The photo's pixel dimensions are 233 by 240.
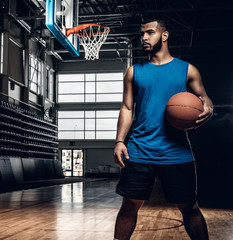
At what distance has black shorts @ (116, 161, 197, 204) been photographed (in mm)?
1996

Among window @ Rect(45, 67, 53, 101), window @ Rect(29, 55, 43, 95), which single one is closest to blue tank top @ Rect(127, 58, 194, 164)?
window @ Rect(29, 55, 43, 95)

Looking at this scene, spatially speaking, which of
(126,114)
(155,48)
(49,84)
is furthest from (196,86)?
(49,84)

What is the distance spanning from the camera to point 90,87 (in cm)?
2120

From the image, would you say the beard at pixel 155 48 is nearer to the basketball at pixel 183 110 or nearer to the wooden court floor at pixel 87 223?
the basketball at pixel 183 110

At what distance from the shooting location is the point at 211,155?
897cm

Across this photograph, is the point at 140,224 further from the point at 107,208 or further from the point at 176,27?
the point at 176,27

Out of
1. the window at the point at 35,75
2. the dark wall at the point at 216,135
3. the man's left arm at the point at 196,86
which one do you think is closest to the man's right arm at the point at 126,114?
the man's left arm at the point at 196,86

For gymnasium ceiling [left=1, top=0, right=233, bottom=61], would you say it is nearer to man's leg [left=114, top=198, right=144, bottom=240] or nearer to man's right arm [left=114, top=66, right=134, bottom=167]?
man's right arm [left=114, top=66, right=134, bottom=167]

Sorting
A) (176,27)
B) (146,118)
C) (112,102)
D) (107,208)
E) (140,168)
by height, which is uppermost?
(176,27)

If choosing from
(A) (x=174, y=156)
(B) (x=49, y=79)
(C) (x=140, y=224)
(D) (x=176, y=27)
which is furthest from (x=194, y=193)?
(B) (x=49, y=79)

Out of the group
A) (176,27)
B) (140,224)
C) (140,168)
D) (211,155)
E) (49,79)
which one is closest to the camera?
(140,168)

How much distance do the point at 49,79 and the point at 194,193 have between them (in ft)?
60.8

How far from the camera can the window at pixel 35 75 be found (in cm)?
1734

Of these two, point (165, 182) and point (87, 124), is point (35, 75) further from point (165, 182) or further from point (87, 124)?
point (165, 182)
